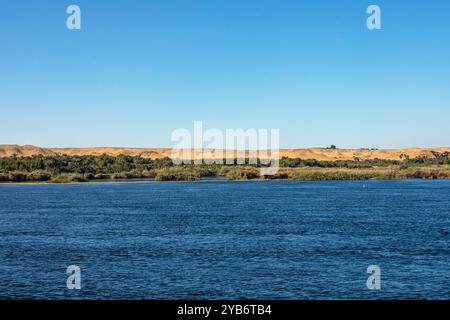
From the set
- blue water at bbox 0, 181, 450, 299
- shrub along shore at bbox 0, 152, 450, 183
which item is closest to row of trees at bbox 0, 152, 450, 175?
shrub along shore at bbox 0, 152, 450, 183

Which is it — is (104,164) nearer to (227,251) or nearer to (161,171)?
(161,171)

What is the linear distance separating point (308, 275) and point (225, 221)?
2623cm

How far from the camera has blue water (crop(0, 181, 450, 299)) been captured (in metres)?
28.1

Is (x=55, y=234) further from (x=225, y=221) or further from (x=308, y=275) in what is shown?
(x=308, y=275)

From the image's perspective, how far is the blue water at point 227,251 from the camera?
92.3ft

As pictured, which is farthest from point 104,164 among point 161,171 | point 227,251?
point 227,251

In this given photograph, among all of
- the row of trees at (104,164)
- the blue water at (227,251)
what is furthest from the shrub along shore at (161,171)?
the blue water at (227,251)

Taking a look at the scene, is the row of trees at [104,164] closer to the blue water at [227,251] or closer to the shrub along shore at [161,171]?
the shrub along shore at [161,171]

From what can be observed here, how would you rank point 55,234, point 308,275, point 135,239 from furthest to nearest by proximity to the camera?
point 55,234, point 135,239, point 308,275

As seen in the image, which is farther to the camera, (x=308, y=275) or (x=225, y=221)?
(x=225, y=221)
